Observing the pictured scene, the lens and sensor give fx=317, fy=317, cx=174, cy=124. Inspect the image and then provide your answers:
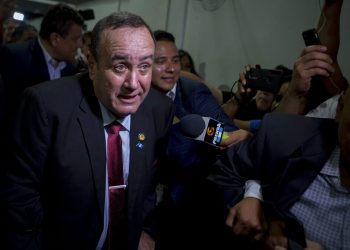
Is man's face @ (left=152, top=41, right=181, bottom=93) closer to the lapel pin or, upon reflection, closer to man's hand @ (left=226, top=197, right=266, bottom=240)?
the lapel pin

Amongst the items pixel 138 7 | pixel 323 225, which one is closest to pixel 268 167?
pixel 323 225

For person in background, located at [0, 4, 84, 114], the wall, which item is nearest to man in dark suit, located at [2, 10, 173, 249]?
person in background, located at [0, 4, 84, 114]

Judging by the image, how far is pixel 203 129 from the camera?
1.10 metres

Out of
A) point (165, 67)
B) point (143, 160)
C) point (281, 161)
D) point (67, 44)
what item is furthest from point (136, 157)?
point (67, 44)

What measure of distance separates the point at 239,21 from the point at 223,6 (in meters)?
0.32

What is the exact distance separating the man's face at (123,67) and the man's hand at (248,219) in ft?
1.63

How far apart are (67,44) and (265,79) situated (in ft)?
5.04

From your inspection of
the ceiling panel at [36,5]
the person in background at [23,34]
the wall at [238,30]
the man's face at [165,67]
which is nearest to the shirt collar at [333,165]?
the man's face at [165,67]

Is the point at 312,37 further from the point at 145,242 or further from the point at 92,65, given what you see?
the point at 145,242

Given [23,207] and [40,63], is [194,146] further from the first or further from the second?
[40,63]

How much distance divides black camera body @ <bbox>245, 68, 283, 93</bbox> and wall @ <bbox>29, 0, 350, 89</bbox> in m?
1.53

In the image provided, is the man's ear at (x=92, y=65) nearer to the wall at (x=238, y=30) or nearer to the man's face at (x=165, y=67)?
the man's face at (x=165, y=67)

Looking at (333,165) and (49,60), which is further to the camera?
(49,60)

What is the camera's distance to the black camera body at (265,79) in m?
1.42
